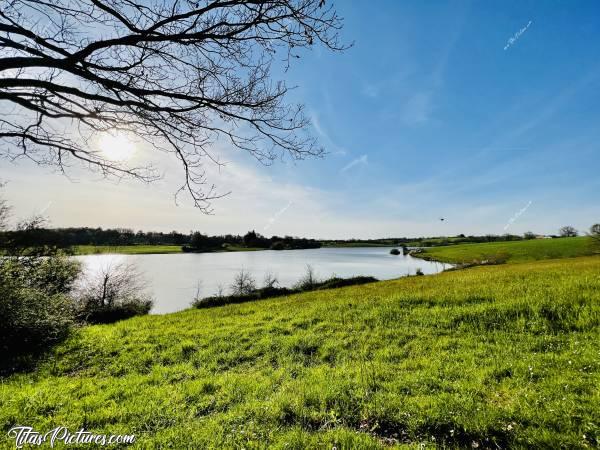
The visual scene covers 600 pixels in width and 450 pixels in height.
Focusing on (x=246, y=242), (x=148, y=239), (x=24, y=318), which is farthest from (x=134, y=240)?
(x=24, y=318)

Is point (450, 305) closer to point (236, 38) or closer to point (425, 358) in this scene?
point (425, 358)

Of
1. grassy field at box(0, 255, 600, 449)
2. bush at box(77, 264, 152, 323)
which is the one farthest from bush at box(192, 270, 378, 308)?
grassy field at box(0, 255, 600, 449)

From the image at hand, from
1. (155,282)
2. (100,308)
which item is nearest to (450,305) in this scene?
(100,308)

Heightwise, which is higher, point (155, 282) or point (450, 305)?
point (450, 305)

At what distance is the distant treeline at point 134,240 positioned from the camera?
1924 cm

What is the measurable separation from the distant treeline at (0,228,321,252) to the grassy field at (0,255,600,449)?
13.6m

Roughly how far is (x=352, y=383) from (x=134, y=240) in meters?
95.5

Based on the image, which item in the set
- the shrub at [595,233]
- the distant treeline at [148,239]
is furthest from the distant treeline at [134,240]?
the shrub at [595,233]

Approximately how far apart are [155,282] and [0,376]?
36.1 meters

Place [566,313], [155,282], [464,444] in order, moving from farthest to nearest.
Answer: [155,282] → [566,313] → [464,444]

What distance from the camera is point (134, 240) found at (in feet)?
285

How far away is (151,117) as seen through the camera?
459cm

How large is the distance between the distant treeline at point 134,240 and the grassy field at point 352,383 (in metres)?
13.6

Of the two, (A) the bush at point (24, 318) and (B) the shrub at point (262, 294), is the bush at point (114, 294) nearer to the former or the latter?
(B) the shrub at point (262, 294)
